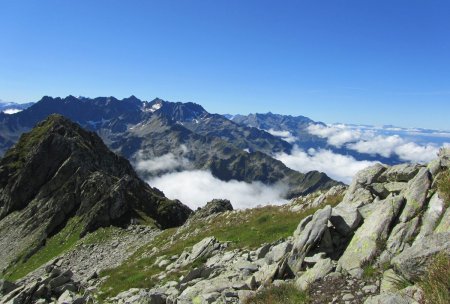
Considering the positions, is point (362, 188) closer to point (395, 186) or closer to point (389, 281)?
point (395, 186)

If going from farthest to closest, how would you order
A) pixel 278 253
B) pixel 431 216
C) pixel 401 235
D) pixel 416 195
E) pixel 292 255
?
pixel 278 253 < pixel 292 255 < pixel 416 195 < pixel 401 235 < pixel 431 216

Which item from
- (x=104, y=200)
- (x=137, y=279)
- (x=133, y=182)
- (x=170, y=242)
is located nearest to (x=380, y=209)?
(x=137, y=279)

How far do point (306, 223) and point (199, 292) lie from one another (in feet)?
23.6

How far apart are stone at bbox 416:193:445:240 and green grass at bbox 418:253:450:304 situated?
5.93 metres

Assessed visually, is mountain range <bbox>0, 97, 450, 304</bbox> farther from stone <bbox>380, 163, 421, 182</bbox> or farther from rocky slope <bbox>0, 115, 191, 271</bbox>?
rocky slope <bbox>0, 115, 191, 271</bbox>

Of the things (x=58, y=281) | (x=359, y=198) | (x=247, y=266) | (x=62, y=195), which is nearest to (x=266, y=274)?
(x=247, y=266)

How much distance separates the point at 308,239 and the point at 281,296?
459 cm

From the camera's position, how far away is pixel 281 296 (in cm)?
1514

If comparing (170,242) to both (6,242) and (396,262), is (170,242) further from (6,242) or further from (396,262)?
(6,242)

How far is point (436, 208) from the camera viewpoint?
659 inches

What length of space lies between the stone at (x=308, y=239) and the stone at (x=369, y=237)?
157 centimetres

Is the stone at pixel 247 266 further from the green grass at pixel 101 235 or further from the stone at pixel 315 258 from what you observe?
the green grass at pixel 101 235

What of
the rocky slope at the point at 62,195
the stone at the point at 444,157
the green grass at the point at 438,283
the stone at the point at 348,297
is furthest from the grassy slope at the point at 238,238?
the rocky slope at the point at 62,195

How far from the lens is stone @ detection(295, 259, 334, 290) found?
15.9 meters
